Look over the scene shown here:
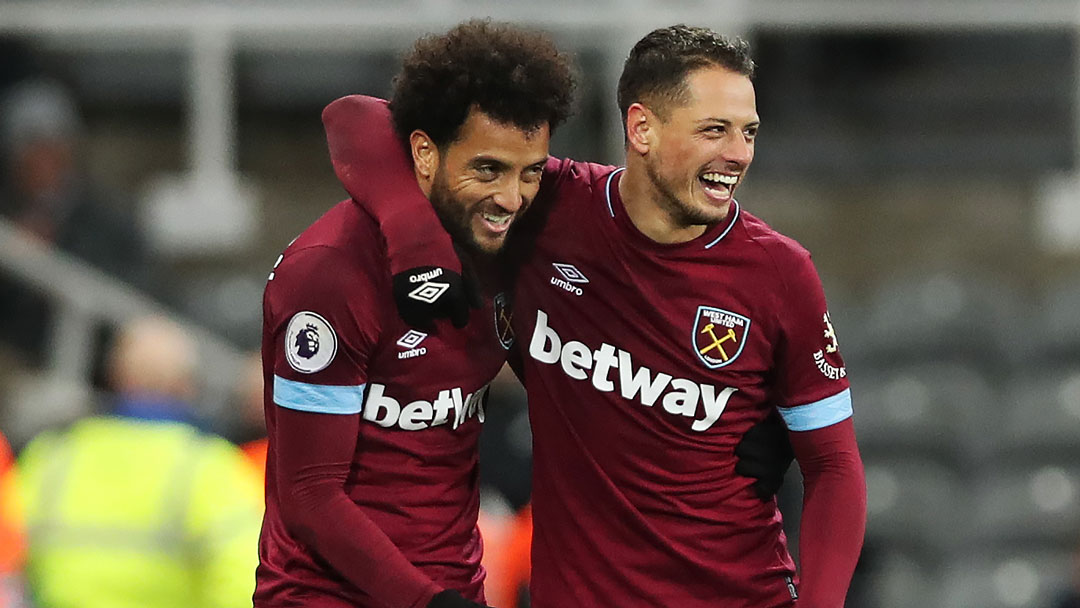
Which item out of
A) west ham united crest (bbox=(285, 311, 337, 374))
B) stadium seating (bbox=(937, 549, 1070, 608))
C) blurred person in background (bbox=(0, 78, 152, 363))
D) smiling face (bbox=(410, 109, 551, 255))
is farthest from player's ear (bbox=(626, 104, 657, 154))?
stadium seating (bbox=(937, 549, 1070, 608))

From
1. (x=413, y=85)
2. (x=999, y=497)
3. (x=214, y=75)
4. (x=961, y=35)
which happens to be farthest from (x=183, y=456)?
(x=961, y=35)

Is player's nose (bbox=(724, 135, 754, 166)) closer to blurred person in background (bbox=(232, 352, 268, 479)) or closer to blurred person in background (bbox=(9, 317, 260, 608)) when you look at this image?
blurred person in background (bbox=(9, 317, 260, 608))

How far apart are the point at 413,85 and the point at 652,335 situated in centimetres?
63

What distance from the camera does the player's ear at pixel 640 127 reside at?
329cm

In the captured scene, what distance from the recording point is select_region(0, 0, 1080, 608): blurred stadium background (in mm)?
7543

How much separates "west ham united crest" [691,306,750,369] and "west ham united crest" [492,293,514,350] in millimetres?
337

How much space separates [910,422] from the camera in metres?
7.80

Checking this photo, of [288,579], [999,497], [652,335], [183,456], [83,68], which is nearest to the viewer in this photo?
[288,579]

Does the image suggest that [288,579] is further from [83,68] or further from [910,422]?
[83,68]

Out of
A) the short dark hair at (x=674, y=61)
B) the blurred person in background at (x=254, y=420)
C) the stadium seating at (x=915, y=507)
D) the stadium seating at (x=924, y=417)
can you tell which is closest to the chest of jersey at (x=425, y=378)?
the short dark hair at (x=674, y=61)

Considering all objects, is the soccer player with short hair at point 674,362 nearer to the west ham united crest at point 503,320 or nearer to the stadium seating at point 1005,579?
the west ham united crest at point 503,320

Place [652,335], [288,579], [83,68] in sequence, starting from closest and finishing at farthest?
[288,579]
[652,335]
[83,68]

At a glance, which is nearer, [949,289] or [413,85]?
[413,85]

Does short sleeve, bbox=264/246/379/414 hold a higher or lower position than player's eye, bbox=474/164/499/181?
lower
